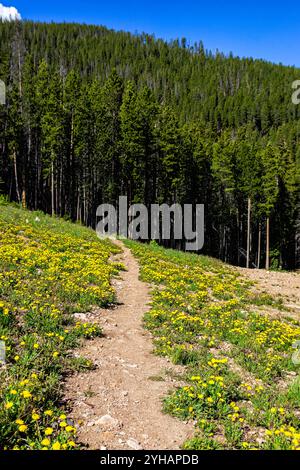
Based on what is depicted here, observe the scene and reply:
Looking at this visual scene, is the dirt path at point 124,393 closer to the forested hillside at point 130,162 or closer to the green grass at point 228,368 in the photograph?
the green grass at point 228,368

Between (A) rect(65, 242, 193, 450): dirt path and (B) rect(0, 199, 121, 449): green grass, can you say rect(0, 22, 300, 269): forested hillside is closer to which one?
(B) rect(0, 199, 121, 449): green grass

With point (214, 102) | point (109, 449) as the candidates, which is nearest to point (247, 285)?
point (109, 449)

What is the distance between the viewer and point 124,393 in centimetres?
666

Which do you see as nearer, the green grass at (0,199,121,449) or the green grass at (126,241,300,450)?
the green grass at (0,199,121,449)

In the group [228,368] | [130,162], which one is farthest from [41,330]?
[130,162]

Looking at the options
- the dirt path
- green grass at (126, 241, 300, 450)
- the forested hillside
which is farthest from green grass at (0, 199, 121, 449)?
the forested hillside

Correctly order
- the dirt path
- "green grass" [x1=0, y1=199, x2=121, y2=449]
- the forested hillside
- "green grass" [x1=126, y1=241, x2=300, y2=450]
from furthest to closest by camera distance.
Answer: the forested hillside < "green grass" [x1=126, y1=241, x2=300, y2=450] < the dirt path < "green grass" [x1=0, y1=199, x2=121, y2=449]

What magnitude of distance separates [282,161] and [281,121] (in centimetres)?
9583

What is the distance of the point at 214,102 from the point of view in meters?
134

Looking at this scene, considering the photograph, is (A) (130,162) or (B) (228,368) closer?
(B) (228,368)

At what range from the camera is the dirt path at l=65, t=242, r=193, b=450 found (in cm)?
537

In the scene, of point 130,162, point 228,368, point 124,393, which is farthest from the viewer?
point 130,162

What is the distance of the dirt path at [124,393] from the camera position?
5373 mm

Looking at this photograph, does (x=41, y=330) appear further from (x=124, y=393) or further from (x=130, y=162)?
(x=130, y=162)
